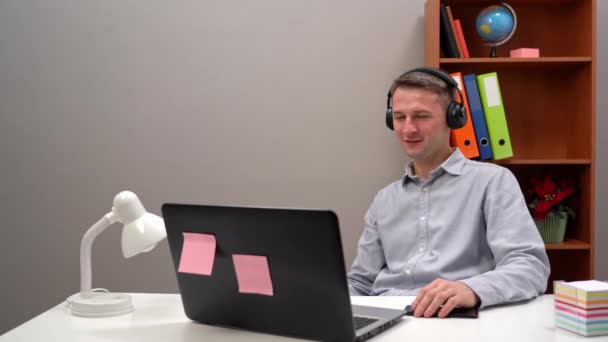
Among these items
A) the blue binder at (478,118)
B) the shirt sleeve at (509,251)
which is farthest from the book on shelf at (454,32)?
the shirt sleeve at (509,251)

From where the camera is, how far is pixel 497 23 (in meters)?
2.58

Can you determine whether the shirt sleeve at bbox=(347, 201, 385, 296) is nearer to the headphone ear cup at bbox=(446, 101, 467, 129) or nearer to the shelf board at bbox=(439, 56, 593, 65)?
the headphone ear cup at bbox=(446, 101, 467, 129)

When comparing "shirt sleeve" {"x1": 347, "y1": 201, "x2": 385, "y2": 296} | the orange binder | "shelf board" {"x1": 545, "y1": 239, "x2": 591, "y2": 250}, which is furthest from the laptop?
"shelf board" {"x1": 545, "y1": 239, "x2": 591, "y2": 250}

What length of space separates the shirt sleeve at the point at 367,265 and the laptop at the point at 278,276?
2.01ft

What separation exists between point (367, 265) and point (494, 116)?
3.02 ft

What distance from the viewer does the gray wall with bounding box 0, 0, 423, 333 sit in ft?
9.43

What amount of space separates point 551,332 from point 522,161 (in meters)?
1.47

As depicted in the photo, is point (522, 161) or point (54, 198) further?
point (54, 198)

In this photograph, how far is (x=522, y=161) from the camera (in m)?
2.57

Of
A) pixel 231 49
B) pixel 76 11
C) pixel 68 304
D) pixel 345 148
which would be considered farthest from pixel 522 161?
pixel 76 11

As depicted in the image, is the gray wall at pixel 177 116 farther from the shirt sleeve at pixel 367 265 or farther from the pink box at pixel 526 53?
the shirt sleeve at pixel 367 265

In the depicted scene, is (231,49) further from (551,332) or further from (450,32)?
(551,332)

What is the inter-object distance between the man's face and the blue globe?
2.83 feet

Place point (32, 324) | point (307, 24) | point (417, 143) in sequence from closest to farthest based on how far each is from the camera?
point (32, 324)
point (417, 143)
point (307, 24)
